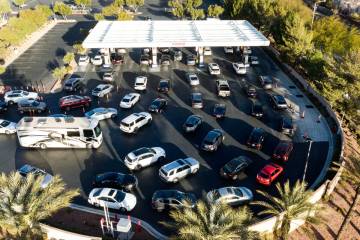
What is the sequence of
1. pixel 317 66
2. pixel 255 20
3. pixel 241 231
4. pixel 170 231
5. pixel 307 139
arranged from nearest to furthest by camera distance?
pixel 241 231, pixel 170 231, pixel 307 139, pixel 317 66, pixel 255 20

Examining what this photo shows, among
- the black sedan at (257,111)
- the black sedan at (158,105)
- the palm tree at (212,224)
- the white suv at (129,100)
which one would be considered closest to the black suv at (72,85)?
the white suv at (129,100)

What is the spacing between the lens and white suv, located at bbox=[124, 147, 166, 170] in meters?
32.9

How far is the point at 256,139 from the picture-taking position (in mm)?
36469

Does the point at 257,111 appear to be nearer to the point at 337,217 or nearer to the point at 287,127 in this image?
the point at 287,127

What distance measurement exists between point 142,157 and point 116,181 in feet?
12.9

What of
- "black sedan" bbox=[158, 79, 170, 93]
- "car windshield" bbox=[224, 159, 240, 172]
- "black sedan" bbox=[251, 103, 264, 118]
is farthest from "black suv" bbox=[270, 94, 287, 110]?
"car windshield" bbox=[224, 159, 240, 172]

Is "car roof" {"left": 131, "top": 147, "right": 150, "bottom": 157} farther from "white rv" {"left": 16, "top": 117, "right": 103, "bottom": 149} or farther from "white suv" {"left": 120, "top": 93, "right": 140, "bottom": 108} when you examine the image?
"white suv" {"left": 120, "top": 93, "right": 140, "bottom": 108}

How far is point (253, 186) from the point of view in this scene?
3141cm

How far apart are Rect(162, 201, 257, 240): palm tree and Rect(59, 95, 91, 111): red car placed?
1020 inches

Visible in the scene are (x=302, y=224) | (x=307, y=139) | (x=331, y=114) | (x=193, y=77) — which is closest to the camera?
(x=302, y=224)

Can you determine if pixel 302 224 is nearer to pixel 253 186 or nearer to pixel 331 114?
pixel 253 186

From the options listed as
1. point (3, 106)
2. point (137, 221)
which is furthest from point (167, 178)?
point (3, 106)

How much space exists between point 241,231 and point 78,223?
13.1 meters

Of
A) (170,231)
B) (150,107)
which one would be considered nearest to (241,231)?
(170,231)
